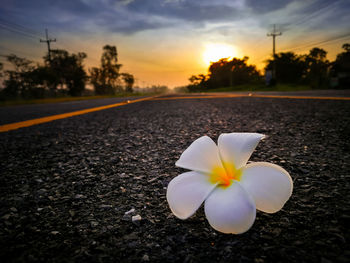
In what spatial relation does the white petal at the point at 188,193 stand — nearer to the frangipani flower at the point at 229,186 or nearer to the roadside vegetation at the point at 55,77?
the frangipani flower at the point at 229,186

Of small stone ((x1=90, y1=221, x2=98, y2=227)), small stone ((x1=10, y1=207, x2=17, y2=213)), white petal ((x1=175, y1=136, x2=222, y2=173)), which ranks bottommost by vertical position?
small stone ((x1=90, y1=221, x2=98, y2=227))

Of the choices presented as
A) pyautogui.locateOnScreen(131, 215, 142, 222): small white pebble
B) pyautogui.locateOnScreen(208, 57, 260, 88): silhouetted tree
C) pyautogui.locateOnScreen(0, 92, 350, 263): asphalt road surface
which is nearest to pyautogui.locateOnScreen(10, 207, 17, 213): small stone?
pyautogui.locateOnScreen(0, 92, 350, 263): asphalt road surface

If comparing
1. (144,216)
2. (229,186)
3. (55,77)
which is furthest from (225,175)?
(55,77)

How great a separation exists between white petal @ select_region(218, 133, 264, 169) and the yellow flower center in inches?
0.6

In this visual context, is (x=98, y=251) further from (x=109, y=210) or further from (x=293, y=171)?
(x=293, y=171)

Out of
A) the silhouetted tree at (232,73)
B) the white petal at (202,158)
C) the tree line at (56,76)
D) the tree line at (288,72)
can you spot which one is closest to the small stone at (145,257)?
the white petal at (202,158)

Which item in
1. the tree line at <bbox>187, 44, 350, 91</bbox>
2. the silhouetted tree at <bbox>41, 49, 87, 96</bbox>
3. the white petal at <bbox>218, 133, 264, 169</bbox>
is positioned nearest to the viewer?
the white petal at <bbox>218, 133, 264, 169</bbox>

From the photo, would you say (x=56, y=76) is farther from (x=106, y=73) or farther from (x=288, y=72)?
(x=288, y=72)

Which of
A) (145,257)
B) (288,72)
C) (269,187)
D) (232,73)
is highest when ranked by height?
(232,73)

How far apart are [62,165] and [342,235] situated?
1080 millimetres

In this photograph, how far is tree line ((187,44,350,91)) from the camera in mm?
26717

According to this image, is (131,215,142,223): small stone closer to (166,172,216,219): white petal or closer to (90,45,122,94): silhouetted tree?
(166,172,216,219): white petal

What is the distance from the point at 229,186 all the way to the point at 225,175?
4 centimetres

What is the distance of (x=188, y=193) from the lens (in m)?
0.49
